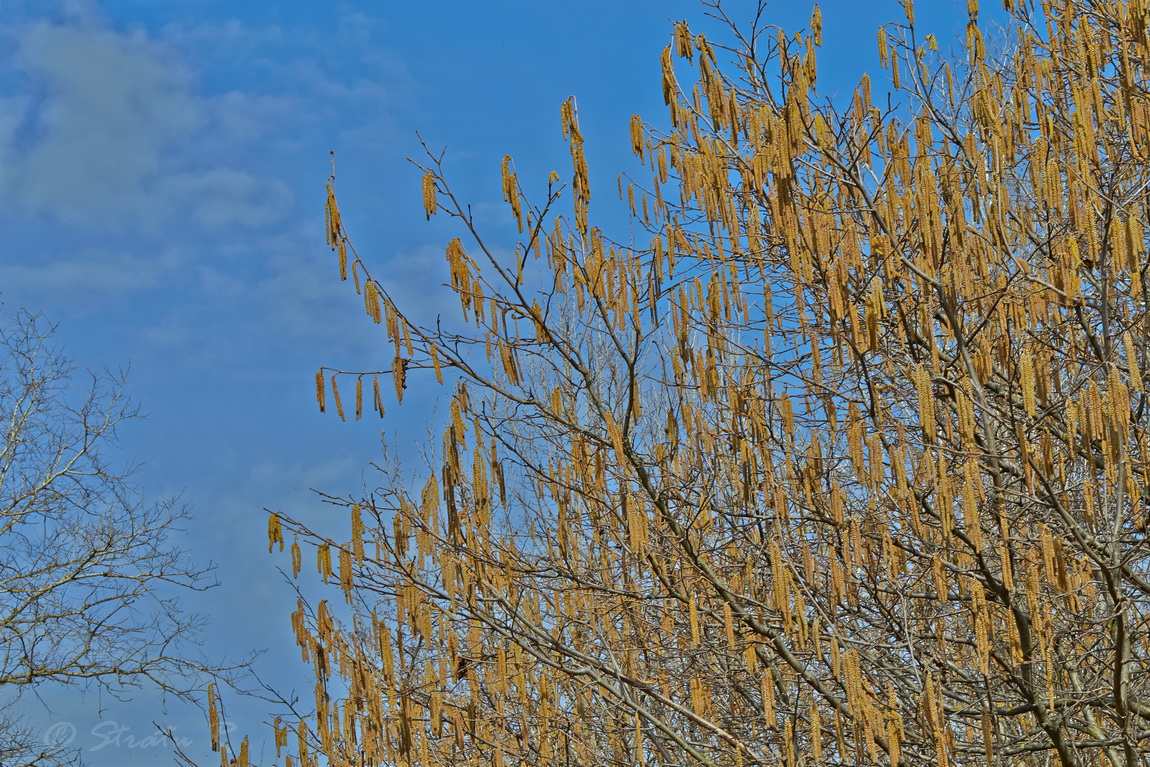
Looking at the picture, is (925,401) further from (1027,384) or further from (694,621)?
(694,621)

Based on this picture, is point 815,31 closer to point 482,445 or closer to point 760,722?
point 482,445

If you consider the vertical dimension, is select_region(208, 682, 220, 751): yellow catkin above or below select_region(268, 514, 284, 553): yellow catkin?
below

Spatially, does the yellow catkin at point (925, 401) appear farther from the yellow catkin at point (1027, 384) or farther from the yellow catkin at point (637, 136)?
the yellow catkin at point (637, 136)

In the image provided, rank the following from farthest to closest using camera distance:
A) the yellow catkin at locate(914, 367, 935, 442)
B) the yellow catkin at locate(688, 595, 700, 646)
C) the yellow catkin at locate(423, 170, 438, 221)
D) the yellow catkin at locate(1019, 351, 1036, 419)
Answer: the yellow catkin at locate(423, 170, 438, 221), the yellow catkin at locate(688, 595, 700, 646), the yellow catkin at locate(1019, 351, 1036, 419), the yellow catkin at locate(914, 367, 935, 442)

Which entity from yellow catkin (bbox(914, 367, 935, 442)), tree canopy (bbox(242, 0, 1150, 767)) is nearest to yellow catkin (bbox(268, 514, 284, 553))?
tree canopy (bbox(242, 0, 1150, 767))

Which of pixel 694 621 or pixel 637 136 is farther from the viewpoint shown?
pixel 637 136

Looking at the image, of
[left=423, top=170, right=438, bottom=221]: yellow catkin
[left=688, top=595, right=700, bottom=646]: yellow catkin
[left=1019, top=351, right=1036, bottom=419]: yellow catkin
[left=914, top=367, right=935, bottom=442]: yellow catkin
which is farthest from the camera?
[left=423, top=170, right=438, bottom=221]: yellow catkin

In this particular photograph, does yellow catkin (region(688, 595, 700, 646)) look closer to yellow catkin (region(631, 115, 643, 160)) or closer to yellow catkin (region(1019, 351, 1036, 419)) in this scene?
yellow catkin (region(1019, 351, 1036, 419))

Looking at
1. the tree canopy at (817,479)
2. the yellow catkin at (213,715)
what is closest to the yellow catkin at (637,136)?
the tree canopy at (817,479)

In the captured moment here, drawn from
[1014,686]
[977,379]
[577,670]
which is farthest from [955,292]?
[577,670]

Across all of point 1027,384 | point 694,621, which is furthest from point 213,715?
point 1027,384

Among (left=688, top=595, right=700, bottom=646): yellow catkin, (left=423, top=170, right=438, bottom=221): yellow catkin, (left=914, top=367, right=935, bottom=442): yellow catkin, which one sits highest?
(left=423, top=170, right=438, bottom=221): yellow catkin

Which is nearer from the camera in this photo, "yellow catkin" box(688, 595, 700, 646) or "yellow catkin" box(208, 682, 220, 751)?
"yellow catkin" box(688, 595, 700, 646)

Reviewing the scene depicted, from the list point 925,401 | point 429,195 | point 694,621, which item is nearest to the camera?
point 925,401
